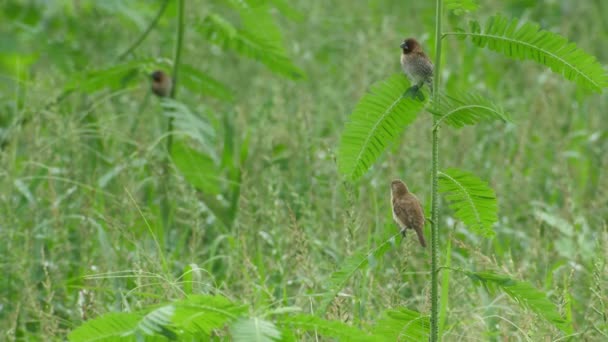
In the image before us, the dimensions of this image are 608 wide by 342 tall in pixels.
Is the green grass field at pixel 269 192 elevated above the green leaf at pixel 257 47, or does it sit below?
below

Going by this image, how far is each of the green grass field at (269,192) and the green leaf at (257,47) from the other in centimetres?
2

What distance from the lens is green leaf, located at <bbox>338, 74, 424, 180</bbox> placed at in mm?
2244

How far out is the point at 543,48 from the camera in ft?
7.38

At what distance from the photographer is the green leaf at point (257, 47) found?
165 inches

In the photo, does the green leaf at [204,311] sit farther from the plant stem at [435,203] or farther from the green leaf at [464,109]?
the green leaf at [464,109]

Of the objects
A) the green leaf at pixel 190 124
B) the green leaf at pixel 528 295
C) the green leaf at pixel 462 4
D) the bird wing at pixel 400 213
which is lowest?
the green leaf at pixel 528 295

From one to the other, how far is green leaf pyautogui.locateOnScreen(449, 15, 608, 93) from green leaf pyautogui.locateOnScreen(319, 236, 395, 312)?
56 cm

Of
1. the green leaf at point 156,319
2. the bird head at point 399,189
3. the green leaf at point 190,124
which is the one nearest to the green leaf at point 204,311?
the green leaf at point 156,319

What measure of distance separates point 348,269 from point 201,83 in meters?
2.35

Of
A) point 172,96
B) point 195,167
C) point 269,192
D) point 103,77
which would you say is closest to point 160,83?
point 172,96

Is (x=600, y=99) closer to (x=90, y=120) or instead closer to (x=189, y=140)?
(x=189, y=140)

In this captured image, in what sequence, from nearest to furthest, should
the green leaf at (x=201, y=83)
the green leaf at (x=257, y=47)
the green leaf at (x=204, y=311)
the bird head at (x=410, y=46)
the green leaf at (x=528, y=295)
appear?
the green leaf at (x=204, y=311) < the green leaf at (x=528, y=295) < the bird head at (x=410, y=46) < the green leaf at (x=257, y=47) < the green leaf at (x=201, y=83)

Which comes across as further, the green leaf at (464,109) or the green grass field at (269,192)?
the green grass field at (269,192)

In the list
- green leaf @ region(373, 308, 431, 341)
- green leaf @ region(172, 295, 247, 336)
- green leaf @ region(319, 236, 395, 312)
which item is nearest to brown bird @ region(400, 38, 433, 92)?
green leaf @ region(319, 236, 395, 312)
